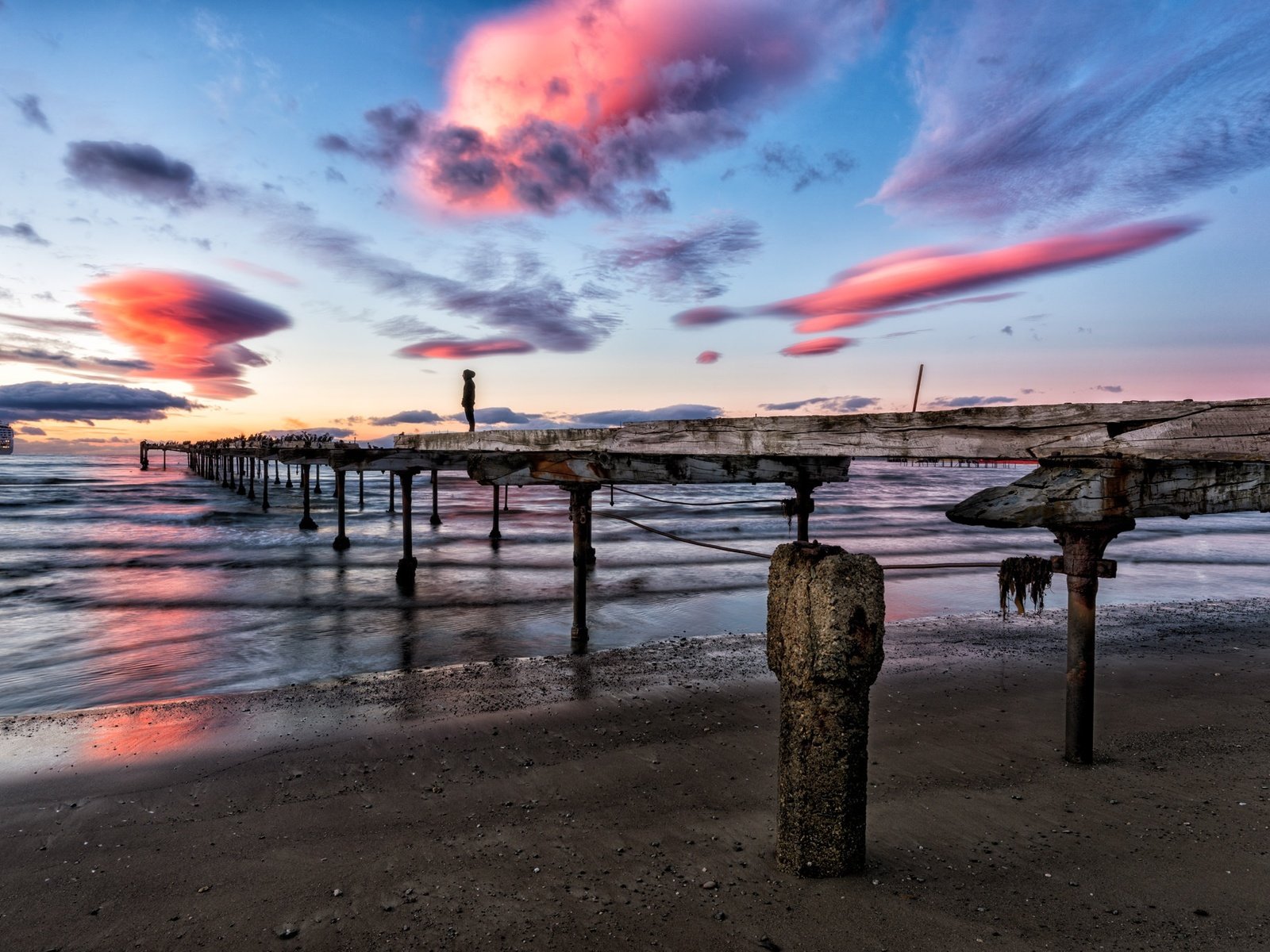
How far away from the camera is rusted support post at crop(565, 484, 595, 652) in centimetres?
1033

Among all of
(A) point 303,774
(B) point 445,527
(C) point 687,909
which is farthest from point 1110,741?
(B) point 445,527

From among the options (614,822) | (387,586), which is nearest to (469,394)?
(614,822)

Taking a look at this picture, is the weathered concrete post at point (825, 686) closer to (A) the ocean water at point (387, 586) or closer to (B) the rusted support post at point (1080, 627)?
(B) the rusted support post at point (1080, 627)

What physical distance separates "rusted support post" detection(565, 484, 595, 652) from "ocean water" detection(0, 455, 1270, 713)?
2.28ft

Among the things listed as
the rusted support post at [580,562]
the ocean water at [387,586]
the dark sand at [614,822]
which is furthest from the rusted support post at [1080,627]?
the ocean water at [387,586]

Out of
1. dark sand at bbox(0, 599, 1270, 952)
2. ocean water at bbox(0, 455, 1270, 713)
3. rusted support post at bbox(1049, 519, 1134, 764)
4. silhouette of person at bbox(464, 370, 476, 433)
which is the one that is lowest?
ocean water at bbox(0, 455, 1270, 713)

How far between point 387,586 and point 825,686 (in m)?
15.3

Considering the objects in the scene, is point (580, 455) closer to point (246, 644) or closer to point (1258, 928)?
point (1258, 928)

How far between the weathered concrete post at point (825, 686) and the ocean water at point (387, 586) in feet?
24.6

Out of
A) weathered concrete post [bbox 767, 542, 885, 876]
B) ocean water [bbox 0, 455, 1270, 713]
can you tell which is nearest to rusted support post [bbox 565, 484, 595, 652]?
ocean water [bbox 0, 455, 1270, 713]

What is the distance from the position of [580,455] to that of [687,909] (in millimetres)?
4356

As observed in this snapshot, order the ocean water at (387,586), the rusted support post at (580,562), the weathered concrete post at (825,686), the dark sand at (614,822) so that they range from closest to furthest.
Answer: the weathered concrete post at (825,686)
the dark sand at (614,822)
the rusted support post at (580,562)
the ocean water at (387,586)

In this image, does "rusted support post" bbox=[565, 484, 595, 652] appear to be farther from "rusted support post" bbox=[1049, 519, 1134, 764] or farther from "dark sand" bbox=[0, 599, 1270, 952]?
"rusted support post" bbox=[1049, 519, 1134, 764]

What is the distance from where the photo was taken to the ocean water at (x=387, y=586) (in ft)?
35.2
